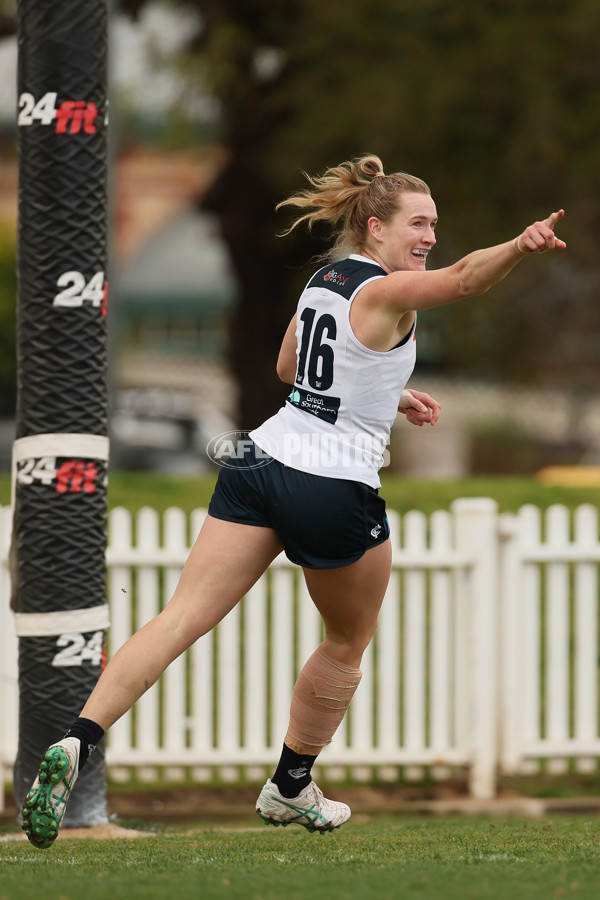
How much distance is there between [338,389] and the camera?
12.0ft

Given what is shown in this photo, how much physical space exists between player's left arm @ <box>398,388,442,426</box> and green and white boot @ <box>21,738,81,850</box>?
1.45m

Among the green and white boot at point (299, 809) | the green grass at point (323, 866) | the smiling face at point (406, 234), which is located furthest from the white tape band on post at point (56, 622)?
the smiling face at point (406, 234)

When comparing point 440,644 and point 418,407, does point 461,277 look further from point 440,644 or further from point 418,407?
point 440,644

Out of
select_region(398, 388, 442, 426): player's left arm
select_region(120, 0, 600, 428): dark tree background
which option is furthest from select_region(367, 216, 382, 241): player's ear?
select_region(120, 0, 600, 428): dark tree background

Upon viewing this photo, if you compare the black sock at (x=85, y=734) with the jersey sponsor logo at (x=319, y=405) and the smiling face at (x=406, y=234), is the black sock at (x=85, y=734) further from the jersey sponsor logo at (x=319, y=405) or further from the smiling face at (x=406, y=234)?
the smiling face at (x=406, y=234)

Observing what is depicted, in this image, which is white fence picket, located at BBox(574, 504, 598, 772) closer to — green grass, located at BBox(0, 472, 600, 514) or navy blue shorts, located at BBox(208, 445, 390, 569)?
green grass, located at BBox(0, 472, 600, 514)

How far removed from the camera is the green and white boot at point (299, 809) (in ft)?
13.5

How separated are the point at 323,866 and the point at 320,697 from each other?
→ 0.59m

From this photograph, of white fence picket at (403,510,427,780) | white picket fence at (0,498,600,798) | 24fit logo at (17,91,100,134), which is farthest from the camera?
white fence picket at (403,510,427,780)

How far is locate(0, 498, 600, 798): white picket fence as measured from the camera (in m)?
6.28

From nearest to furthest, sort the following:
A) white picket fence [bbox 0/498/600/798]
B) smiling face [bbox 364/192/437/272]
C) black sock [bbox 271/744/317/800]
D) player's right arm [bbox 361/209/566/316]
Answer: player's right arm [bbox 361/209/566/316]
smiling face [bbox 364/192/437/272]
black sock [bbox 271/744/317/800]
white picket fence [bbox 0/498/600/798]

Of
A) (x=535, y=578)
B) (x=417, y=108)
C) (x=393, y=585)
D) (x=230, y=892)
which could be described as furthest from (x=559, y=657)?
(x=417, y=108)

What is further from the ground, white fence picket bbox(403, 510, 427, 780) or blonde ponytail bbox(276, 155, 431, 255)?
blonde ponytail bbox(276, 155, 431, 255)

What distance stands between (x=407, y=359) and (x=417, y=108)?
9.19m
